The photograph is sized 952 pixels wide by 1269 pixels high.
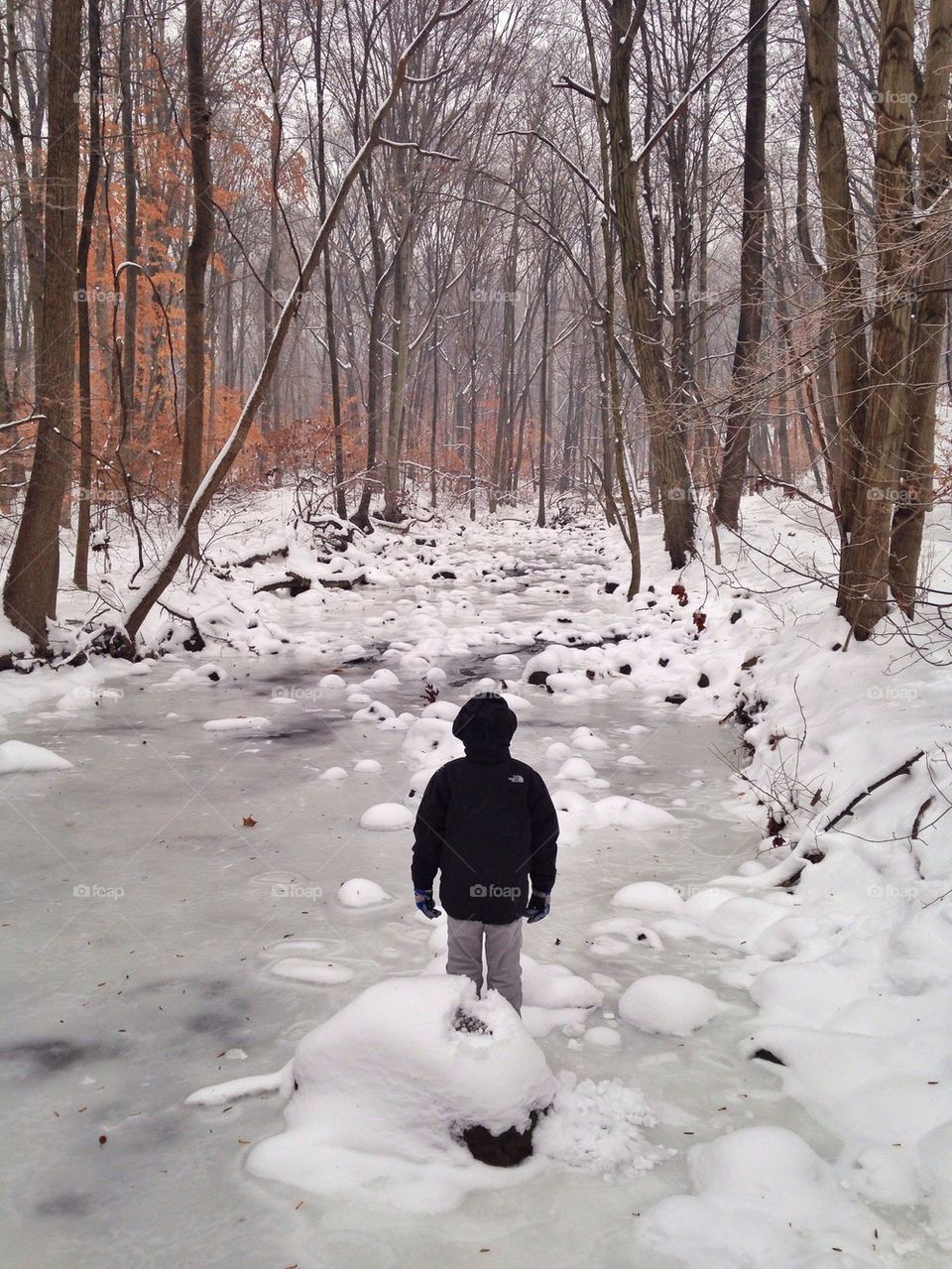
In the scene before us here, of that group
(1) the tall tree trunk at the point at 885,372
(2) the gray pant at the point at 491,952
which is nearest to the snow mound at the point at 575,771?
(1) the tall tree trunk at the point at 885,372

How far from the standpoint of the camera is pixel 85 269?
8.58 metres

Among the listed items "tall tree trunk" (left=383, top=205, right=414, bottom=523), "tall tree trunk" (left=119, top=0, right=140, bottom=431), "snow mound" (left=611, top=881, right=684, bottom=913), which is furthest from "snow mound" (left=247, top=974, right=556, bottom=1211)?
"tall tree trunk" (left=383, top=205, right=414, bottom=523)

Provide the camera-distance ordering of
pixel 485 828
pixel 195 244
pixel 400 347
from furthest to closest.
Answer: pixel 400 347 → pixel 195 244 → pixel 485 828

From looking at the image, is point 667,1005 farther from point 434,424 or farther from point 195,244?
point 434,424

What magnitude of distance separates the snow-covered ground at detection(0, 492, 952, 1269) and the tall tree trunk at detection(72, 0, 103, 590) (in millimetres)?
2327

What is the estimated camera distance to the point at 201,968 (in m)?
3.35

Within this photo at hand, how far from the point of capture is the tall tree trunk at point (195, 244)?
8734mm

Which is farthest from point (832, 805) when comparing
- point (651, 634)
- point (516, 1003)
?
point (651, 634)

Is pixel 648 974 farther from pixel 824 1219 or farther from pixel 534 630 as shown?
pixel 534 630

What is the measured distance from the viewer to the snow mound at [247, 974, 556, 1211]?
2262 mm

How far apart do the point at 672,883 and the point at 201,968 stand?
7.46 feet

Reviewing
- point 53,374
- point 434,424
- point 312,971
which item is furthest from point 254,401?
point 434,424

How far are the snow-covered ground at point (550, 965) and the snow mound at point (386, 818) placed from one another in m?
0.02

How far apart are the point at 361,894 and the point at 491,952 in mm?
1294
